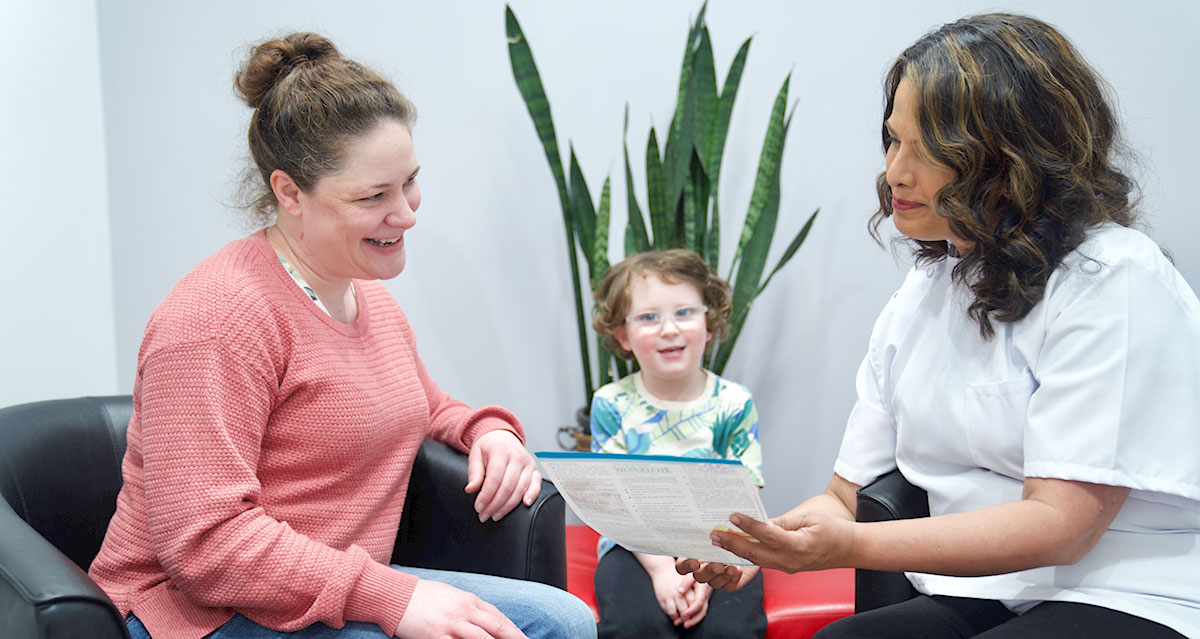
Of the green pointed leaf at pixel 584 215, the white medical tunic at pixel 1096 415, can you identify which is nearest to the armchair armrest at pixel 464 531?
the white medical tunic at pixel 1096 415

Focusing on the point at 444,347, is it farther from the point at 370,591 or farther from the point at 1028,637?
the point at 1028,637

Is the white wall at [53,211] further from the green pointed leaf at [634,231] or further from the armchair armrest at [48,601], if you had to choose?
the green pointed leaf at [634,231]

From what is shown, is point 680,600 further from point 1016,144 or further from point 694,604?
point 1016,144

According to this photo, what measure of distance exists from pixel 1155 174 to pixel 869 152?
76 cm

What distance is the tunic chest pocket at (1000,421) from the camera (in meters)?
1.24

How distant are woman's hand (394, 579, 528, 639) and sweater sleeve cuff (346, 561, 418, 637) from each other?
11 millimetres

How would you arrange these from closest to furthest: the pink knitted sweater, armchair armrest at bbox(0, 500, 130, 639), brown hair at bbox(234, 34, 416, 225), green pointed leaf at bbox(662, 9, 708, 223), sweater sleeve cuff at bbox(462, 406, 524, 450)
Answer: armchair armrest at bbox(0, 500, 130, 639) → the pink knitted sweater → brown hair at bbox(234, 34, 416, 225) → sweater sleeve cuff at bbox(462, 406, 524, 450) → green pointed leaf at bbox(662, 9, 708, 223)

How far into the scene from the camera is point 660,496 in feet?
3.70

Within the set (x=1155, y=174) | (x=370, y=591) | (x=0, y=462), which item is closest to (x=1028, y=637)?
(x=370, y=591)

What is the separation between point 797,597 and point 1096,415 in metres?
0.89

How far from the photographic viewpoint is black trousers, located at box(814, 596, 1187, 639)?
1.14m

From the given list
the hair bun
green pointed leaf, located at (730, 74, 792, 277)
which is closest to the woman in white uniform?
the hair bun

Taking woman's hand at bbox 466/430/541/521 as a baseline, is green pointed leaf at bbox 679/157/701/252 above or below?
above

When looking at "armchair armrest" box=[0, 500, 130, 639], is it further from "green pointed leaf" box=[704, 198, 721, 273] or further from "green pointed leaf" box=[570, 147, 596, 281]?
"green pointed leaf" box=[704, 198, 721, 273]
